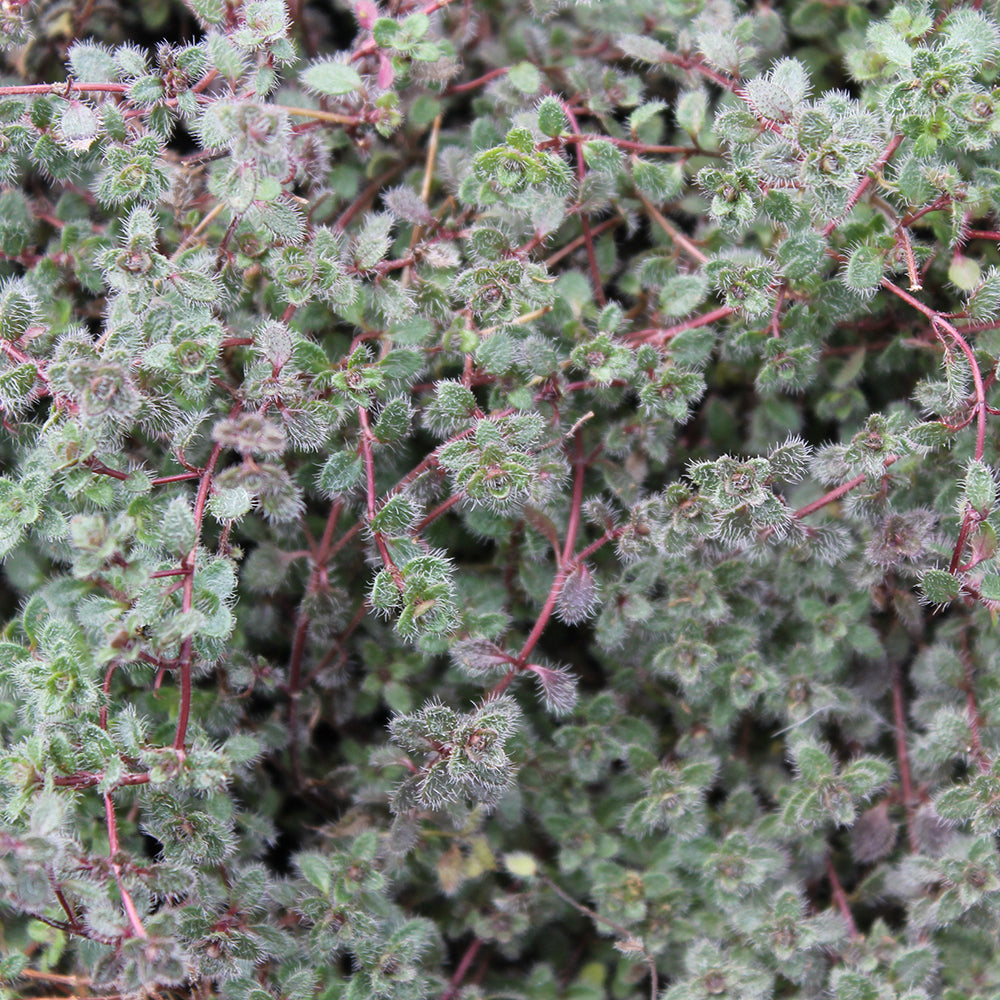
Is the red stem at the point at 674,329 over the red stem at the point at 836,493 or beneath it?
over

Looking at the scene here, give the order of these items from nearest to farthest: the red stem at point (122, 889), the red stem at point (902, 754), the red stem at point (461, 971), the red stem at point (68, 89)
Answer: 1. the red stem at point (122, 889)
2. the red stem at point (68, 89)
3. the red stem at point (461, 971)
4. the red stem at point (902, 754)

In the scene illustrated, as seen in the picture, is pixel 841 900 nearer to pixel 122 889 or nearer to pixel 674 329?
pixel 674 329

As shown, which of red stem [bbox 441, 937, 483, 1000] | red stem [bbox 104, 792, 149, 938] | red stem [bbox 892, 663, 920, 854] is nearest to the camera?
red stem [bbox 104, 792, 149, 938]

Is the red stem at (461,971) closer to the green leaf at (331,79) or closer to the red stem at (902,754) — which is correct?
the red stem at (902,754)

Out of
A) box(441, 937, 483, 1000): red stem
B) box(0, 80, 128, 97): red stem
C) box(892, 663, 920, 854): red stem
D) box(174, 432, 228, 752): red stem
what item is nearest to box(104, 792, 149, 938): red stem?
box(174, 432, 228, 752): red stem

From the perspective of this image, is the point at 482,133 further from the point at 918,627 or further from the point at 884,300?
the point at 918,627

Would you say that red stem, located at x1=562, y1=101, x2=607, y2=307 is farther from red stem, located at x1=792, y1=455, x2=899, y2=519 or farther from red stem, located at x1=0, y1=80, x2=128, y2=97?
red stem, located at x1=0, y1=80, x2=128, y2=97

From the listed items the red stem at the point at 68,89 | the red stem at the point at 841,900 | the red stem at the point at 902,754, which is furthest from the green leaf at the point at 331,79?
the red stem at the point at 841,900

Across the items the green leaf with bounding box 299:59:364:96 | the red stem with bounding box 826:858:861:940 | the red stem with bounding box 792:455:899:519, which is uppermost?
the green leaf with bounding box 299:59:364:96

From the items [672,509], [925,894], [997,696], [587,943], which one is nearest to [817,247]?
[672,509]
